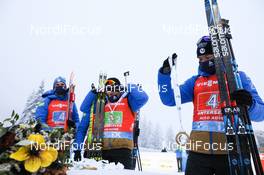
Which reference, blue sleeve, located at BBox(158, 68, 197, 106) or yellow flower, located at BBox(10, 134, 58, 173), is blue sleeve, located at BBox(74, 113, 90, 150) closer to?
blue sleeve, located at BBox(158, 68, 197, 106)

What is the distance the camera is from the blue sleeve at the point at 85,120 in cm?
531

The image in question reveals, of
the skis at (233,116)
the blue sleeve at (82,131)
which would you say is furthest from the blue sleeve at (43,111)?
the skis at (233,116)

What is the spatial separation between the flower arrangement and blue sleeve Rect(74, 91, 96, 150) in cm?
381

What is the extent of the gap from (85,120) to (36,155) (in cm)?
410

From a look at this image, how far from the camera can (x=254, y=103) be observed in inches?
108

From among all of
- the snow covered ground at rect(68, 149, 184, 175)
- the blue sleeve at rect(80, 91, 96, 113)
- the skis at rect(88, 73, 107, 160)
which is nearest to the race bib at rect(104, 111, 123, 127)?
the skis at rect(88, 73, 107, 160)

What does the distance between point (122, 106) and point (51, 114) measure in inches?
98.8

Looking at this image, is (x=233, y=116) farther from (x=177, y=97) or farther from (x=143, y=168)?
(x=143, y=168)

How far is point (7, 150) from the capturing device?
1.36 metres

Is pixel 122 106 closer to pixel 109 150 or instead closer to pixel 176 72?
pixel 109 150

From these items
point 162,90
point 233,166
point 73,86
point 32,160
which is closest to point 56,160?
point 32,160

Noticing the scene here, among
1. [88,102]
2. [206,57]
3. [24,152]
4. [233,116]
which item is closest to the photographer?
[24,152]

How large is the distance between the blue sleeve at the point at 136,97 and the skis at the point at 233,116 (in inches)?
66.8

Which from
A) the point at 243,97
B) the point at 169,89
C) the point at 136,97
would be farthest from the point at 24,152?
the point at 136,97
